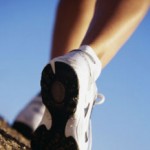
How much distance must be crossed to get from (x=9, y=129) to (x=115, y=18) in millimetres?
858

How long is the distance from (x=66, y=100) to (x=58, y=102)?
0.12 ft

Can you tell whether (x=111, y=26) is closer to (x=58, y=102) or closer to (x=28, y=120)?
(x=58, y=102)

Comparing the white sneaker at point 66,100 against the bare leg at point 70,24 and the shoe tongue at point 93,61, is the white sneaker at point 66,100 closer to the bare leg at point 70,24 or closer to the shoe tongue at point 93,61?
the shoe tongue at point 93,61

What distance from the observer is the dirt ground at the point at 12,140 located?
1.76m

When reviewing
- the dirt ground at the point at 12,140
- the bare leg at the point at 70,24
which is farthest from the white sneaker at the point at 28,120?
the bare leg at the point at 70,24

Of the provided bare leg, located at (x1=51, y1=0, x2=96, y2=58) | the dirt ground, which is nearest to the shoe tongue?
bare leg, located at (x1=51, y1=0, x2=96, y2=58)

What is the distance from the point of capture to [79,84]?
4.61ft

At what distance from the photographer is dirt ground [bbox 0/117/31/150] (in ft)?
5.76

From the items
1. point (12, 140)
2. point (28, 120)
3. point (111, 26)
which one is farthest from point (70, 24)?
point (12, 140)

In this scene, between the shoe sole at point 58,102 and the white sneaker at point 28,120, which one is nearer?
the shoe sole at point 58,102

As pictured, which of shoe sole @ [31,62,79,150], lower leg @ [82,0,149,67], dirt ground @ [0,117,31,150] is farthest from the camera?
dirt ground @ [0,117,31,150]

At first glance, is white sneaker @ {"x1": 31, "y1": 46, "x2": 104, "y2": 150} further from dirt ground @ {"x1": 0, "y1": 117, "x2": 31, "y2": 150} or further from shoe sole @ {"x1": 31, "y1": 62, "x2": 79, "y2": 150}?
dirt ground @ {"x1": 0, "y1": 117, "x2": 31, "y2": 150}

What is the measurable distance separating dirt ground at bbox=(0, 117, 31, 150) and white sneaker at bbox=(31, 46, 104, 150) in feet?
0.94

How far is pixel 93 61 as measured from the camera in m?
1.51
